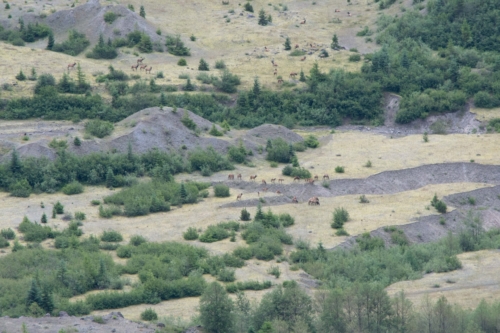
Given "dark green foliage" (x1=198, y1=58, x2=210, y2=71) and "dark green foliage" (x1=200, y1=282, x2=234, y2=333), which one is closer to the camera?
"dark green foliage" (x1=200, y1=282, x2=234, y2=333)

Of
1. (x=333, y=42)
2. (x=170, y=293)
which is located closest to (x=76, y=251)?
(x=170, y=293)

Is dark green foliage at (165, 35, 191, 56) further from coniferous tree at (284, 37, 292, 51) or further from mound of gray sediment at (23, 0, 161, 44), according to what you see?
coniferous tree at (284, 37, 292, 51)

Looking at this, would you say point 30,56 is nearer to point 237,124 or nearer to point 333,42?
point 237,124

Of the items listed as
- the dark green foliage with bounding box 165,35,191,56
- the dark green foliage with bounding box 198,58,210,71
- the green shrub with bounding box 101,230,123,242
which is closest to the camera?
the green shrub with bounding box 101,230,123,242

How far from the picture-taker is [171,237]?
57562mm

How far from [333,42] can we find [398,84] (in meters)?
10.0

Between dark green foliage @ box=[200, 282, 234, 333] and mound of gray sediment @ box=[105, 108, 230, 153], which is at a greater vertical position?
dark green foliage @ box=[200, 282, 234, 333]

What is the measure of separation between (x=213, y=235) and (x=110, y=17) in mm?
36748

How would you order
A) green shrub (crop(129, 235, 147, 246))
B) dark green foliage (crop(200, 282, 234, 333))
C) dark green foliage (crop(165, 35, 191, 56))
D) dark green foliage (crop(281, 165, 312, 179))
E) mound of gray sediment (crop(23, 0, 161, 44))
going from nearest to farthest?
1. dark green foliage (crop(200, 282, 234, 333))
2. green shrub (crop(129, 235, 147, 246))
3. dark green foliage (crop(281, 165, 312, 179))
4. dark green foliage (crop(165, 35, 191, 56))
5. mound of gray sediment (crop(23, 0, 161, 44))

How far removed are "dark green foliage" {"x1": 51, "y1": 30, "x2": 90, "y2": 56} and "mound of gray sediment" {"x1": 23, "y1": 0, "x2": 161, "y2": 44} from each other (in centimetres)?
68

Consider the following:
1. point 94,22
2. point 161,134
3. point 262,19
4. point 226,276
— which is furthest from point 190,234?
point 262,19

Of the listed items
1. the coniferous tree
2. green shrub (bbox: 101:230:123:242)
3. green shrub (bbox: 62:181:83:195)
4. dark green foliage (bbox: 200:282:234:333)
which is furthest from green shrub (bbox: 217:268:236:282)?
the coniferous tree

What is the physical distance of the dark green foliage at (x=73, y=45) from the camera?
285 ft

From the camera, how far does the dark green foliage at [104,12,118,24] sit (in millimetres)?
89625
